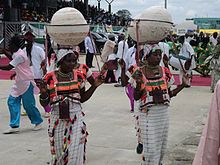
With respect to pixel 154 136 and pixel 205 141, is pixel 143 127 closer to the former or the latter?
pixel 154 136

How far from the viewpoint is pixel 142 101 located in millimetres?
4781

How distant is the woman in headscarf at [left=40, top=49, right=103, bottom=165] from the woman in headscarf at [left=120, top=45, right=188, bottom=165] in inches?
25.7

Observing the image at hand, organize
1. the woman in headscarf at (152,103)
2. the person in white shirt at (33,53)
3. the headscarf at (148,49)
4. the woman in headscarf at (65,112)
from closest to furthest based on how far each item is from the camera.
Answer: the woman in headscarf at (65,112)
the woman in headscarf at (152,103)
the headscarf at (148,49)
the person in white shirt at (33,53)

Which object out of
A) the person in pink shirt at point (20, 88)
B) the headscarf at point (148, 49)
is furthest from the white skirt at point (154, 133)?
the person in pink shirt at point (20, 88)

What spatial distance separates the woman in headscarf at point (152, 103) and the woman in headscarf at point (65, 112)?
652mm

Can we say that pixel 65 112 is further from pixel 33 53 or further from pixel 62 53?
pixel 33 53

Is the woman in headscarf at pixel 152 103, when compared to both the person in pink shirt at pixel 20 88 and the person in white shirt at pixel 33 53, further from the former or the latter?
the person in white shirt at pixel 33 53

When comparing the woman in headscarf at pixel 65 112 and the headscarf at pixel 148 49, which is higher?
the headscarf at pixel 148 49

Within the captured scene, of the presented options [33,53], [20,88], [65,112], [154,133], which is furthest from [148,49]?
[33,53]

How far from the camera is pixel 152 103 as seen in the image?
4723mm

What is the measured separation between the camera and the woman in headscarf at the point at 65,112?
14.3ft

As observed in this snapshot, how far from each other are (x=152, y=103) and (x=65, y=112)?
0.93m

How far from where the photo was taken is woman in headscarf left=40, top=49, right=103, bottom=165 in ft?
14.3

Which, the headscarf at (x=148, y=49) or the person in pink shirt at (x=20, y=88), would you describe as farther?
the person in pink shirt at (x=20, y=88)
